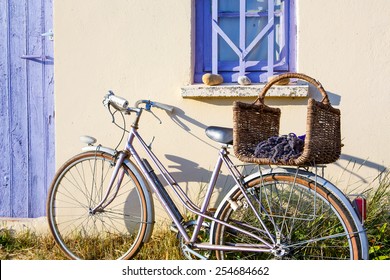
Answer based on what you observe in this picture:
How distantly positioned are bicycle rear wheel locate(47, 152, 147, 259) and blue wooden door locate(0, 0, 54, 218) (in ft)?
1.12

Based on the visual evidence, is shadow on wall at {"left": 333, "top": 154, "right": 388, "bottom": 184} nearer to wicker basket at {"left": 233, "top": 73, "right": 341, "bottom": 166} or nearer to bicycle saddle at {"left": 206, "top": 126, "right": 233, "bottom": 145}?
wicker basket at {"left": 233, "top": 73, "right": 341, "bottom": 166}

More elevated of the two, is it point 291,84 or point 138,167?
point 291,84

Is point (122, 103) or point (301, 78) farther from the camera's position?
point (122, 103)

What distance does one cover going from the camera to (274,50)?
414cm

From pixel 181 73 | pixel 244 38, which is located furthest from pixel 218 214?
pixel 244 38

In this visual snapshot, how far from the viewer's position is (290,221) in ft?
11.0

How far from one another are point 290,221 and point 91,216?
4.81 ft

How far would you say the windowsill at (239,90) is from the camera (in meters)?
3.93

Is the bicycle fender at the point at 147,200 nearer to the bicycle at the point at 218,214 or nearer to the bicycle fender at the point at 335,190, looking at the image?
the bicycle at the point at 218,214

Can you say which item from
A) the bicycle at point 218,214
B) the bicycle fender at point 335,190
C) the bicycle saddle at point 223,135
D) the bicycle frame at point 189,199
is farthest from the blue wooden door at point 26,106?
the bicycle fender at point 335,190

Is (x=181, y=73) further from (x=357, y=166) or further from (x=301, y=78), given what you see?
(x=357, y=166)
